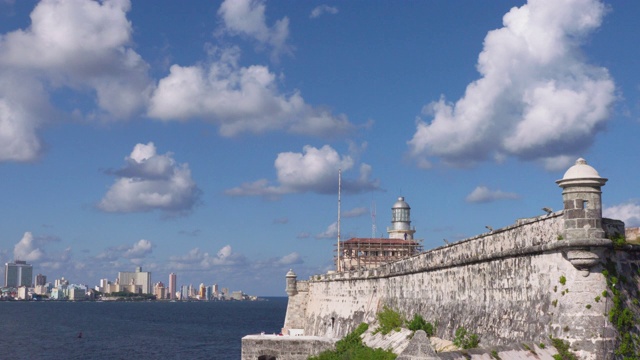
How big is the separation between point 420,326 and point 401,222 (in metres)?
48.5

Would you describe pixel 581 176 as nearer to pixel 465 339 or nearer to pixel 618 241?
pixel 618 241

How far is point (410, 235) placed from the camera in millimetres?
76812

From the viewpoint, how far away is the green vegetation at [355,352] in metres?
29.1

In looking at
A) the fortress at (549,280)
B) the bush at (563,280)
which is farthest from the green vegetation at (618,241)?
the bush at (563,280)

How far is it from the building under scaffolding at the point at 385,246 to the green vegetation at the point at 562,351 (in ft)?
171

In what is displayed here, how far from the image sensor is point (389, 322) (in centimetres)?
3450

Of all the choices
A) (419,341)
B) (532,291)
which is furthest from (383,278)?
(419,341)

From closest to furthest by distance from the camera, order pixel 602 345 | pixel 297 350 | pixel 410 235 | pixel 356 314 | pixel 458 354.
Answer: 1. pixel 458 354
2. pixel 602 345
3. pixel 297 350
4. pixel 356 314
5. pixel 410 235

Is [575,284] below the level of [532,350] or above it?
above

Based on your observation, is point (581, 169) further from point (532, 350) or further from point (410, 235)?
point (410, 235)

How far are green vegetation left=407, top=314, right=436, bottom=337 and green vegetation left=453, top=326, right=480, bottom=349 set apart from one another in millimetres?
2980

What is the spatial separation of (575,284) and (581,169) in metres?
3.07

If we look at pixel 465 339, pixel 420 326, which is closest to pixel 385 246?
pixel 420 326

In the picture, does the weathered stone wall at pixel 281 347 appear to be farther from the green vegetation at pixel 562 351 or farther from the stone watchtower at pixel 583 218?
the stone watchtower at pixel 583 218
